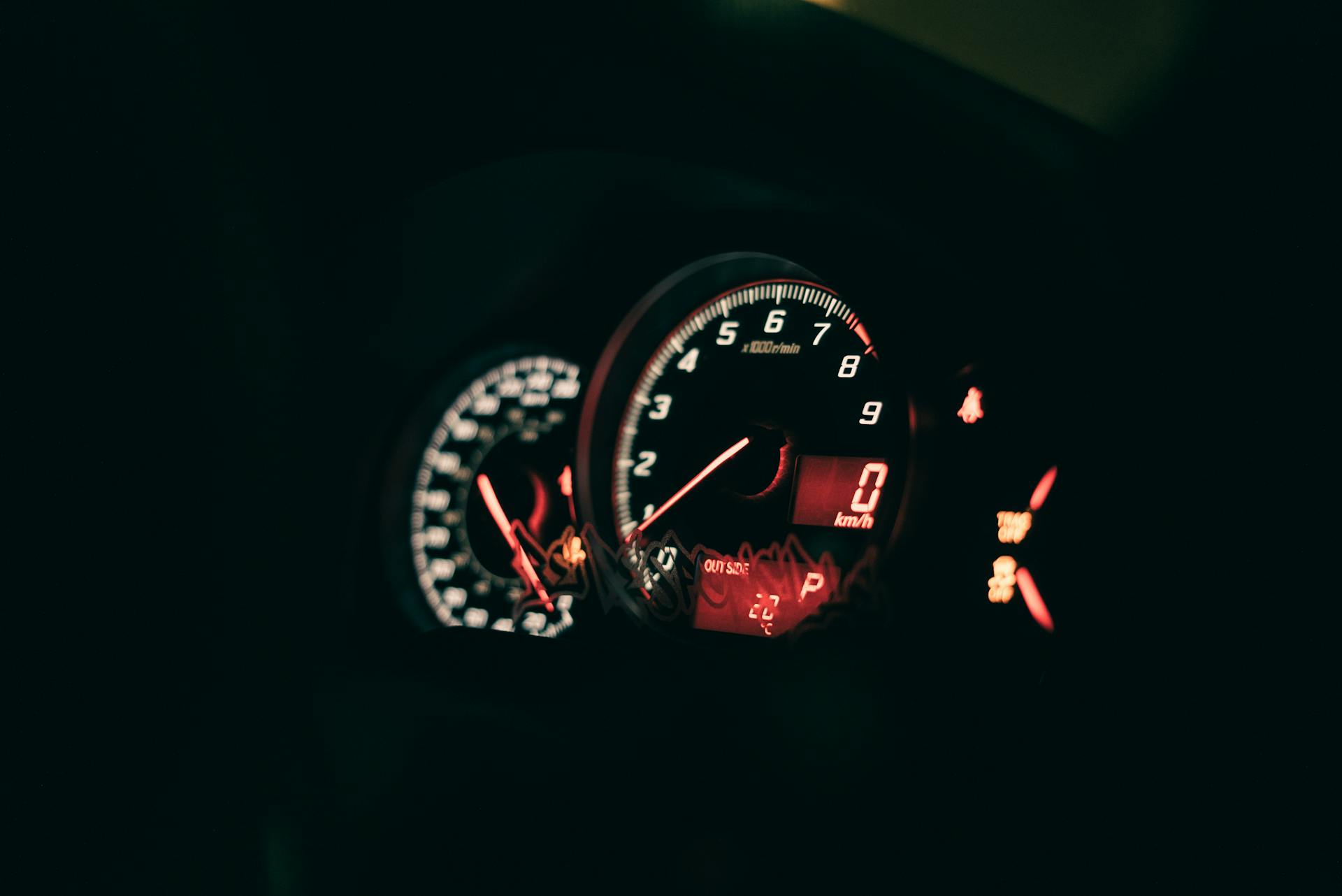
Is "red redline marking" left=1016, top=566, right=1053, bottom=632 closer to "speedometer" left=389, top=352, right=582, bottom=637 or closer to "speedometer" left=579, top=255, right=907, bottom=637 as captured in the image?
"speedometer" left=579, top=255, right=907, bottom=637

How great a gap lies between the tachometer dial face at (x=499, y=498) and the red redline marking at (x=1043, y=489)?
49 cm

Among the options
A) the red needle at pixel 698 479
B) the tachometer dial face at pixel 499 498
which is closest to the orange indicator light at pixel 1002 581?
the red needle at pixel 698 479

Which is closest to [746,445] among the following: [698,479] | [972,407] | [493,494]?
[698,479]

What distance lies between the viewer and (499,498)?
4.25ft

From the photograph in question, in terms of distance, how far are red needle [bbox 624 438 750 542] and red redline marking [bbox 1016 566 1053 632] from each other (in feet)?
1.00

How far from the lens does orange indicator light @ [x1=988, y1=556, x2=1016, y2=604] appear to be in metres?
0.89

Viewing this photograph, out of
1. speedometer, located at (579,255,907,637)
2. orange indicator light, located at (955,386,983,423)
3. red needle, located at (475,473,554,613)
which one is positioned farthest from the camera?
red needle, located at (475,473,554,613)

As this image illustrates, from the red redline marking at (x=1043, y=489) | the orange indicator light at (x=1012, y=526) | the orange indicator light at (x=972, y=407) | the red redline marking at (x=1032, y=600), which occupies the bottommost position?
the red redline marking at (x=1032, y=600)

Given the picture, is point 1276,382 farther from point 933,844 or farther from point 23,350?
point 23,350

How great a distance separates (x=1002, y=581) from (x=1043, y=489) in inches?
3.1

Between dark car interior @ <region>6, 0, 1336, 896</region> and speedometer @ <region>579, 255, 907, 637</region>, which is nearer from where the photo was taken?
dark car interior @ <region>6, 0, 1336, 896</region>

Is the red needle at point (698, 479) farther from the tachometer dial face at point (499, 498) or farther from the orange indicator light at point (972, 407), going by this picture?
the orange indicator light at point (972, 407)

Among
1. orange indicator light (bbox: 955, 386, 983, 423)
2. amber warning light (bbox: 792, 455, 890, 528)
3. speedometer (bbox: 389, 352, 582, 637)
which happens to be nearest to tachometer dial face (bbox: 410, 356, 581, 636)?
speedometer (bbox: 389, 352, 582, 637)

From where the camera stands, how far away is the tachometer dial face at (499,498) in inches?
48.6
